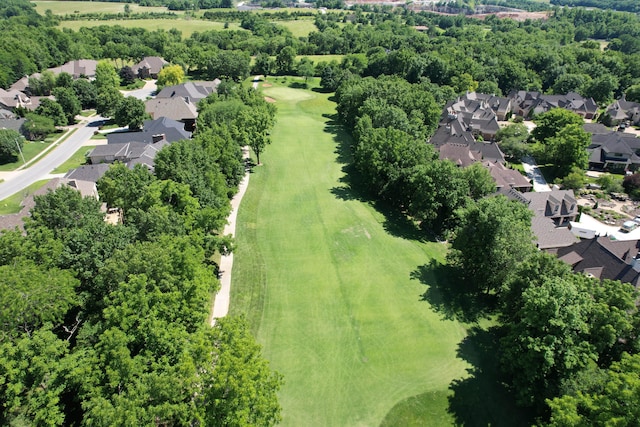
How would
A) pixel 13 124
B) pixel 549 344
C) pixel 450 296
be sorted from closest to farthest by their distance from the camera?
1. pixel 549 344
2. pixel 450 296
3. pixel 13 124

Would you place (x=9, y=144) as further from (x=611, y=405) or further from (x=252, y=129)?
(x=611, y=405)

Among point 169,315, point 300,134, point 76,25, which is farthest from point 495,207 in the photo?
point 76,25

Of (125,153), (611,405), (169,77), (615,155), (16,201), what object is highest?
(169,77)

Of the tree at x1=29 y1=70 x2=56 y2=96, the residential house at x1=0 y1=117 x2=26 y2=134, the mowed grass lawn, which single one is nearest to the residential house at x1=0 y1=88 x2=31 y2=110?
the tree at x1=29 y1=70 x2=56 y2=96

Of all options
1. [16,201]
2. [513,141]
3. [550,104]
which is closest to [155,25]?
[16,201]

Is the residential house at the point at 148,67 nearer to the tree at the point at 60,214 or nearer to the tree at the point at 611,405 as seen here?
the tree at the point at 60,214

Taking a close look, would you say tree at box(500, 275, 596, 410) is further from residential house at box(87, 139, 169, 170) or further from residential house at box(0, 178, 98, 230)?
residential house at box(87, 139, 169, 170)
